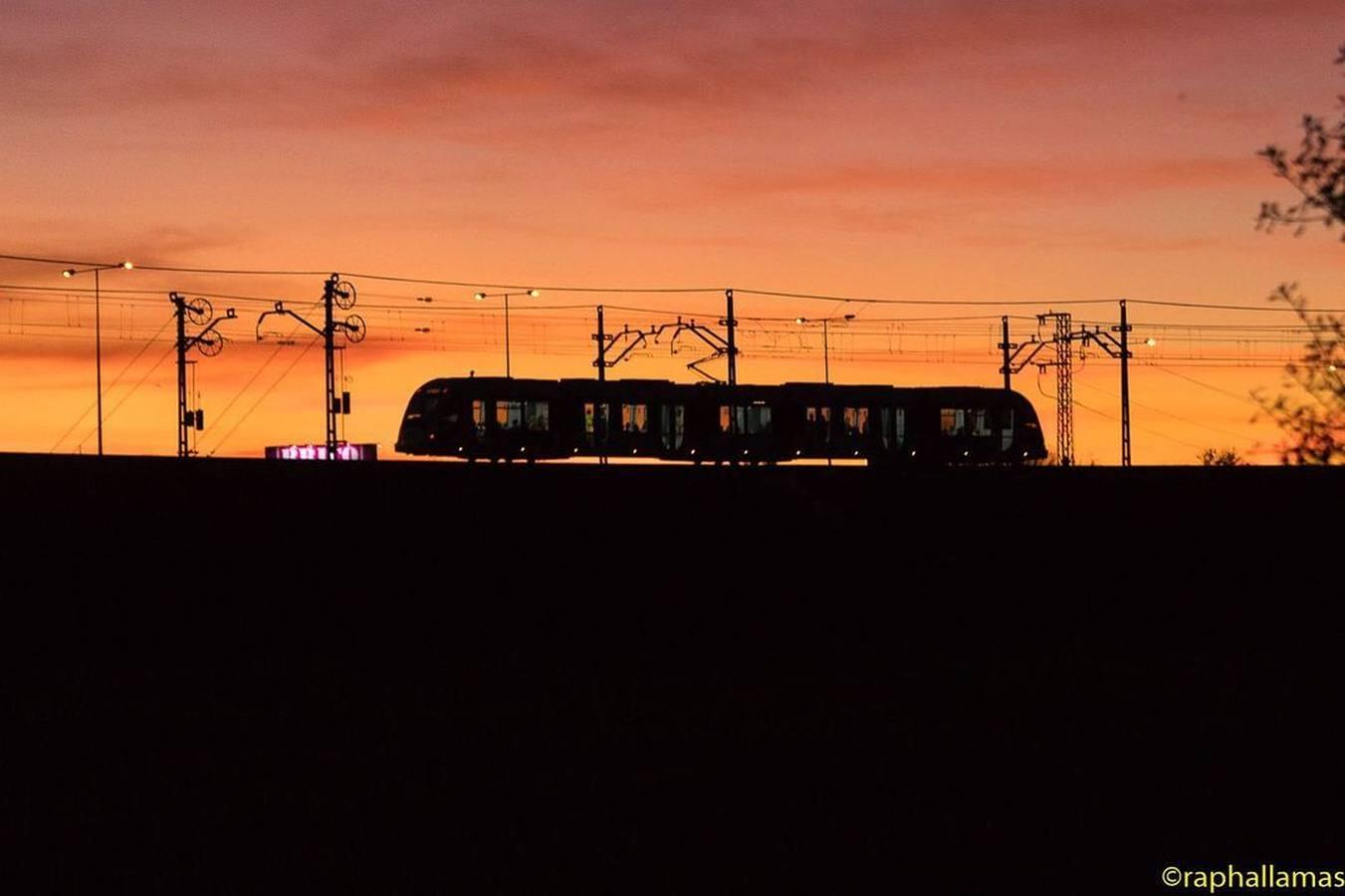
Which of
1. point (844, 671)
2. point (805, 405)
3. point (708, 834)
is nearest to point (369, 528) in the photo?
point (844, 671)

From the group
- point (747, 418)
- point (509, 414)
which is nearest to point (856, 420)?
point (747, 418)

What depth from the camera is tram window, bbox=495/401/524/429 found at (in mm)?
60688

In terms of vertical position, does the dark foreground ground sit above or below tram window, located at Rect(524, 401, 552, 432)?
below

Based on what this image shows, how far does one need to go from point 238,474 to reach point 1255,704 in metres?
12.0

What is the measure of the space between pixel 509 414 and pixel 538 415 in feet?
3.31

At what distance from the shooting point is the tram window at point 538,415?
201ft

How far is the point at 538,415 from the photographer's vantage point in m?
61.3

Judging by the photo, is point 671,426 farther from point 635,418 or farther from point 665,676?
point 665,676

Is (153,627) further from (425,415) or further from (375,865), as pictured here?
(425,415)

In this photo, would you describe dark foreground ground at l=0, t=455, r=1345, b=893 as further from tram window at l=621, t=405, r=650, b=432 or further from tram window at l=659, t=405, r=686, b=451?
tram window at l=659, t=405, r=686, b=451

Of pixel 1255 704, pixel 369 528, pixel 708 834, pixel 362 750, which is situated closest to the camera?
pixel 708 834

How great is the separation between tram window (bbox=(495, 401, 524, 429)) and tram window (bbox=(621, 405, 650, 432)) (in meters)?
3.53

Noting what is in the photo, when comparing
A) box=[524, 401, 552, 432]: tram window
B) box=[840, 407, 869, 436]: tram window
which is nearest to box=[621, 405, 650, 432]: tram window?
box=[524, 401, 552, 432]: tram window

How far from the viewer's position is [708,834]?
A: 542 inches
